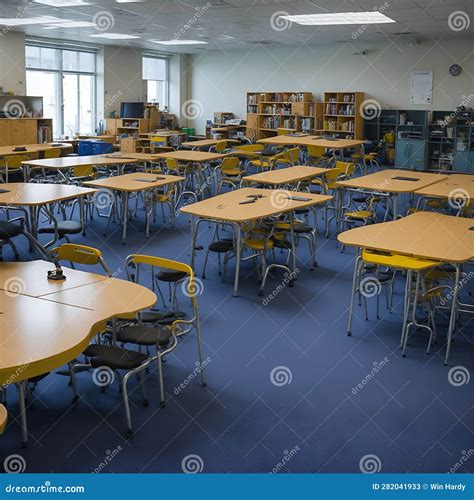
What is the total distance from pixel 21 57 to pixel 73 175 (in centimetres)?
596

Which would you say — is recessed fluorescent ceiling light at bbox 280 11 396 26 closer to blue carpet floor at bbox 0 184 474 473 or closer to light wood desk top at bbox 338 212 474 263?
light wood desk top at bbox 338 212 474 263

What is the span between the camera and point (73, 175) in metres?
8.48

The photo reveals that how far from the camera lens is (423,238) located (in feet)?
15.3

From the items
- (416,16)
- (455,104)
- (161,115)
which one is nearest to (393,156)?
(455,104)

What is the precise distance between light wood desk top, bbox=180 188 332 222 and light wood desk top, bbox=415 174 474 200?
1150mm

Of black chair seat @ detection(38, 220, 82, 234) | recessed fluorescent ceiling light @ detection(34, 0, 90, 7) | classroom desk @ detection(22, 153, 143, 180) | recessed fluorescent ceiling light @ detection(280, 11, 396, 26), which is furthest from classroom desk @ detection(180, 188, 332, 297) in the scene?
recessed fluorescent ceiling light @ detection(280, 11, 396, 26)

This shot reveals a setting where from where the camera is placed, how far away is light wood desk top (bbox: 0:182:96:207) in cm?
594

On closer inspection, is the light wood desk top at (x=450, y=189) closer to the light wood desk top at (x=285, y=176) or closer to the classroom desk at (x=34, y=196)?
the light wood desk top at (x=285, y=176)

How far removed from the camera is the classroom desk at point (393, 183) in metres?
6.89

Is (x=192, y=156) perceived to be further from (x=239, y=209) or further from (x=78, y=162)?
(x=239, y=209)

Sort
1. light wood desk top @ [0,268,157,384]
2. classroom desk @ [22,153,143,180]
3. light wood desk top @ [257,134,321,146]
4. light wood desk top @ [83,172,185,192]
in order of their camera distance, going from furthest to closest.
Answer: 1. light wood desk top @ [257,134,321,146]
2. classroom desk @ [22,153,143,180]
3. light wood desk top @ [83,172,185,192]
4. light wood desk top @ [0,268,157,384]

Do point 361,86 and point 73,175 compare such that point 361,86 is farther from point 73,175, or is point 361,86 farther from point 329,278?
point 329,278

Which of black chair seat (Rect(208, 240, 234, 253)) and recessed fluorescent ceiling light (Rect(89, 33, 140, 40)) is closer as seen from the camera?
black chair seat (Rect(208, 240, 234, 253))

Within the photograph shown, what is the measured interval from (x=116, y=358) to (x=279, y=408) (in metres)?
1.00
